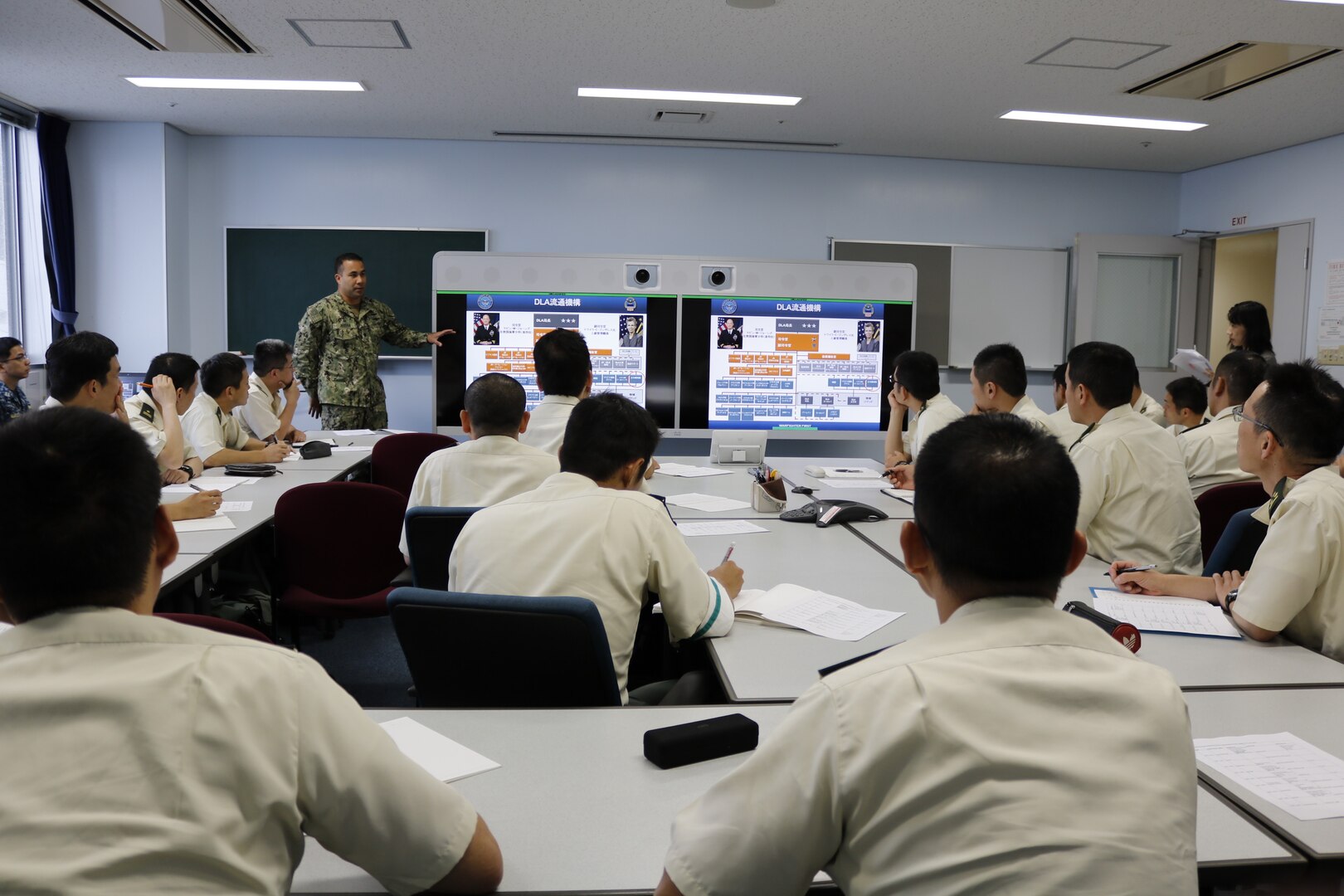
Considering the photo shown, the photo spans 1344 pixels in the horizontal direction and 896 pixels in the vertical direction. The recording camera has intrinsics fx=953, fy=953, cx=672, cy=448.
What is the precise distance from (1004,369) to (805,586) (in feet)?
7.16

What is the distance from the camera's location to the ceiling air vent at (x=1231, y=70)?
477cm

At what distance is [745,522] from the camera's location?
10.9 feet

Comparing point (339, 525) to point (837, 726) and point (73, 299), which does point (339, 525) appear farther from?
point (73, 299)

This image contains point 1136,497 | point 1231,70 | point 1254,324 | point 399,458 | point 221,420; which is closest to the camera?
point 1136,497

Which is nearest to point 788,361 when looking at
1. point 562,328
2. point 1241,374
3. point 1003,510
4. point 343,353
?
point 562,328

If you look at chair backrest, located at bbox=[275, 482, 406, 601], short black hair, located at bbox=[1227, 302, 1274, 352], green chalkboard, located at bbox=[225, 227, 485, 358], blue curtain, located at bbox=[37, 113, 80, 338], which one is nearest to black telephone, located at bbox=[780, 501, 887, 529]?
chair backrest, located at bbox=[275, 482, 406, 601]

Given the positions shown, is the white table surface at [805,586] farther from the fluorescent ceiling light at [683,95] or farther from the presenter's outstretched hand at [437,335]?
the presenter's outstretched hand at [437,335]

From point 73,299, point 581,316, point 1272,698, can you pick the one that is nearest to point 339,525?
point 1272,698

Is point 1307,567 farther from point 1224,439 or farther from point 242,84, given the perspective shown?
point 242,84

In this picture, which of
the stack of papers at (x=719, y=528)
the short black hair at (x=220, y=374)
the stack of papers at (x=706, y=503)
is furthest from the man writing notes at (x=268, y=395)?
the stack of papers at (x=719, y=528)

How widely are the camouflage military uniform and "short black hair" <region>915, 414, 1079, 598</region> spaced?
5.94m

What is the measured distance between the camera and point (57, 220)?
6594 mm

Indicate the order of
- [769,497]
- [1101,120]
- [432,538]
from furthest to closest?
[1101,120] → [769,497] → [432,538]

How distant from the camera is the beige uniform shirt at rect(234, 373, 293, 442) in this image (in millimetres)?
5188
